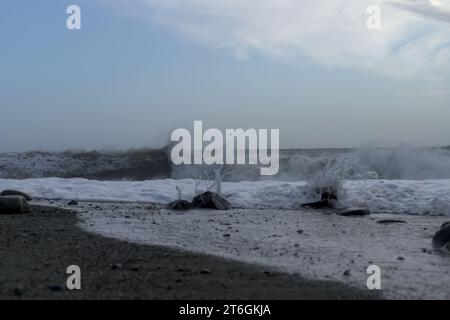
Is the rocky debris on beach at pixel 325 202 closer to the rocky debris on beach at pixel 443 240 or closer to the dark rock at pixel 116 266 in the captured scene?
the rocky debris on beach at pixel 443 240

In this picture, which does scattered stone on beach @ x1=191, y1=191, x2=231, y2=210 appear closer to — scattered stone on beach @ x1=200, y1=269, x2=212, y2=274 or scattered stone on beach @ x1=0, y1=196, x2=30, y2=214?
scattered stone on beach @ x1=0, y1=196, x2=30, y2=214

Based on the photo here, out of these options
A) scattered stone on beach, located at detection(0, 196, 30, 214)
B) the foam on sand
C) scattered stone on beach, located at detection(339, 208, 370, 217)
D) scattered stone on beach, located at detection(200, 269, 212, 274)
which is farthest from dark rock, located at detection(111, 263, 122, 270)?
scattered stone on beach, located at detection(339, 208, 370, 217)

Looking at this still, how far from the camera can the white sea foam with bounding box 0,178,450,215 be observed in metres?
11.1

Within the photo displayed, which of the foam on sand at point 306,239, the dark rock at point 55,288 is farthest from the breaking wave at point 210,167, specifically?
the dark rock at point 55,288

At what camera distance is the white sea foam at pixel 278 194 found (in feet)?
36.5

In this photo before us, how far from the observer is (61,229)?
7840mm

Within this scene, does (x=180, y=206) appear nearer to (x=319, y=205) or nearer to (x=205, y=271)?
(x=319, y=205)

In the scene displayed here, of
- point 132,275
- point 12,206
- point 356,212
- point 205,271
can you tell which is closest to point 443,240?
point 205,271

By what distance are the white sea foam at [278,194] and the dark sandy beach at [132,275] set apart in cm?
568

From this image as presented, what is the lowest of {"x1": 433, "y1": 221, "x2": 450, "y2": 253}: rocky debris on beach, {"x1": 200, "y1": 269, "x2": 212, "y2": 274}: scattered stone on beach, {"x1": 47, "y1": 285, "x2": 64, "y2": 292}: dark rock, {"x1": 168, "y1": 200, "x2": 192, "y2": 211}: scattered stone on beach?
{"x1": 200, "y1": 269, "x2": 212, "y2": 274}: scattered stone on beach

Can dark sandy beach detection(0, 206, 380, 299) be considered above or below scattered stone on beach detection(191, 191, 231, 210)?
below

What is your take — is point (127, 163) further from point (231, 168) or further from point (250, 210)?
point (250, 210)

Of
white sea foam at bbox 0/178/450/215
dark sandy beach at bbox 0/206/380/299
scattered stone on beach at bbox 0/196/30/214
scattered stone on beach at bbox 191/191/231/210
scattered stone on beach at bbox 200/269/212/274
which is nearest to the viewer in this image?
dark sandy beach at bbox 0/206/380/299

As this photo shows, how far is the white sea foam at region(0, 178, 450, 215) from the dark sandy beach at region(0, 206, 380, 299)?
5682mm
